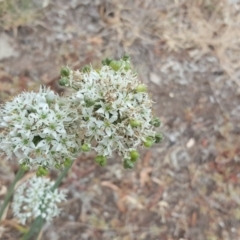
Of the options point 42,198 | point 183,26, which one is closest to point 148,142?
point 42,198

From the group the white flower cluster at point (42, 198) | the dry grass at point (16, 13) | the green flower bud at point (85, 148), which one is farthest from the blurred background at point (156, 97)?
the green flower bud at point (85, 148)

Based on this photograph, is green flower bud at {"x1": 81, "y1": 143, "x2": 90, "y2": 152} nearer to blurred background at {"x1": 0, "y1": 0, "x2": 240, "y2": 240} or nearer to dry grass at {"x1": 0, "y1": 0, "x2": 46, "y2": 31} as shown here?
blurred background at {"x1": 0, "y1": 0, "x2": 240, "y2": 240}

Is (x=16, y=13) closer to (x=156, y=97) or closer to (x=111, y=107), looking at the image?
(x=156, y=97)

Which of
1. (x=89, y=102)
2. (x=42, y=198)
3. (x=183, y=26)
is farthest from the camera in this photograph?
(x=183, y=26)

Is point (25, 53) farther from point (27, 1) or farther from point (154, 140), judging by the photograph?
point (154, 140)

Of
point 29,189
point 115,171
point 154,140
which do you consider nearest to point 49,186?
point 29,189

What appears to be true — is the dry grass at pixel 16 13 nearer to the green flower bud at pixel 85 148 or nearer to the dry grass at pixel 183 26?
the dry grass at pixel 183 26
